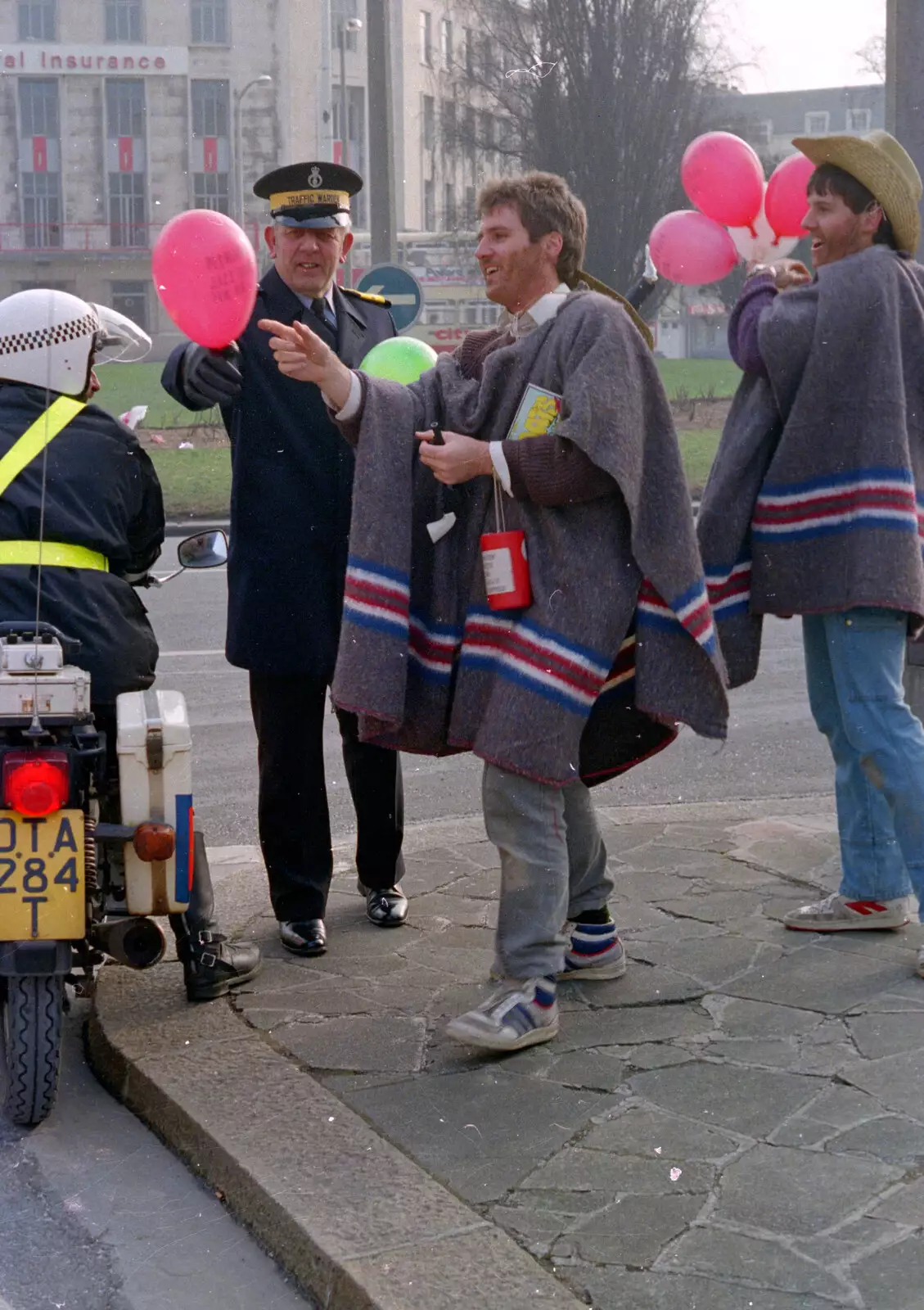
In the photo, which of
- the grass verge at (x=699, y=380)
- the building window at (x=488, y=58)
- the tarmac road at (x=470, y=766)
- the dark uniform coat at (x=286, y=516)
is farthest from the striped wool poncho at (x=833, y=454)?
the building window at (x=488, y=58)

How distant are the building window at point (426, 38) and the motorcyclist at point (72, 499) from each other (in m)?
52.0

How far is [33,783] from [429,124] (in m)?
53.8

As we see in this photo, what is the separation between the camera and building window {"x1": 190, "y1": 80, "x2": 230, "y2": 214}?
69938mm

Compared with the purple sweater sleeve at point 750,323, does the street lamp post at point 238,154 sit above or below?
above

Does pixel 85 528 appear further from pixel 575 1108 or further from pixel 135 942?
pixel 575 1108

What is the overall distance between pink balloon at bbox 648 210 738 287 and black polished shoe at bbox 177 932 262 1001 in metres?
2.16

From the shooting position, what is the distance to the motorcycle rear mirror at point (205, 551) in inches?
177

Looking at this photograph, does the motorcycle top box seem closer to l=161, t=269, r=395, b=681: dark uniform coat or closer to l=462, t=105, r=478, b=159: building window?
l=161, t=269, r=395, b=681: dark uniform coat

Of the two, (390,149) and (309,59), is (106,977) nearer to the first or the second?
(390,149)

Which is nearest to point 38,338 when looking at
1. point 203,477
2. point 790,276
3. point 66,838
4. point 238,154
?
point 66,838

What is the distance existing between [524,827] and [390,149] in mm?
15076

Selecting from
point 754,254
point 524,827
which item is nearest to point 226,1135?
point 524,827

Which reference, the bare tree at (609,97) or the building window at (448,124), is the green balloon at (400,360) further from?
the building window at (448,124)

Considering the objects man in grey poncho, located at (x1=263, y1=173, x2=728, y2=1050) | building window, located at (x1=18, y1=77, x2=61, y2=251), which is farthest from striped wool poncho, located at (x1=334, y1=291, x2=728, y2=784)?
building window, located at (x1=18, y1=77, x2=61, y2=251)
